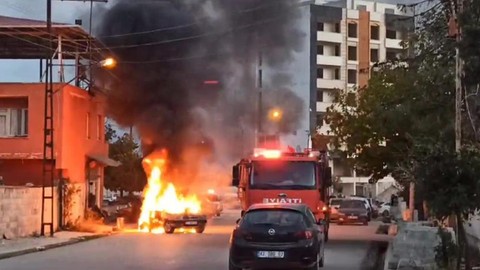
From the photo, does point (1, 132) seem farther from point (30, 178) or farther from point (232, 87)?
point (232, 87)

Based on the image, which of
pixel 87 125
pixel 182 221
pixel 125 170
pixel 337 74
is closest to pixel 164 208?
pixel 182 221

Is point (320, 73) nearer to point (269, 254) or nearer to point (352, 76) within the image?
point (352, 76)

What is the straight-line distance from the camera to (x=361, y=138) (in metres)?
30.3

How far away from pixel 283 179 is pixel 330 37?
6727 cm

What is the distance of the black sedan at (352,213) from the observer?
147ft

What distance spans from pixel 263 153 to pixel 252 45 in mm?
15003

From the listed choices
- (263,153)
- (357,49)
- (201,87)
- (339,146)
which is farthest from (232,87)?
(357,49)

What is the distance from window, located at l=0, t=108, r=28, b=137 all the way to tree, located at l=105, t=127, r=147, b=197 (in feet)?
58.7

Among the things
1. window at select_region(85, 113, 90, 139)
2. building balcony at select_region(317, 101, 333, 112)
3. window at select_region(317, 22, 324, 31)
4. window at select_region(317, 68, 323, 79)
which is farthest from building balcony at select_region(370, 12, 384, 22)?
window at select_region(85, 113, 90, 139)

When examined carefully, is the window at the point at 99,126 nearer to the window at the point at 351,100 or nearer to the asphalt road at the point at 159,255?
the asphalt road at the point at 159,255

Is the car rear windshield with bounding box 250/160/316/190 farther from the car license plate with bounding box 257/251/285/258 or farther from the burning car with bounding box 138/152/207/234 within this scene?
the burning car with bounding box 138/152/207/234

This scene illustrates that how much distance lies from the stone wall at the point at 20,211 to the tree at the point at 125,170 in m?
23.7

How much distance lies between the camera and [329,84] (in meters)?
88.1

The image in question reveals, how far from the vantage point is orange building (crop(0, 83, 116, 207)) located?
120 ft
